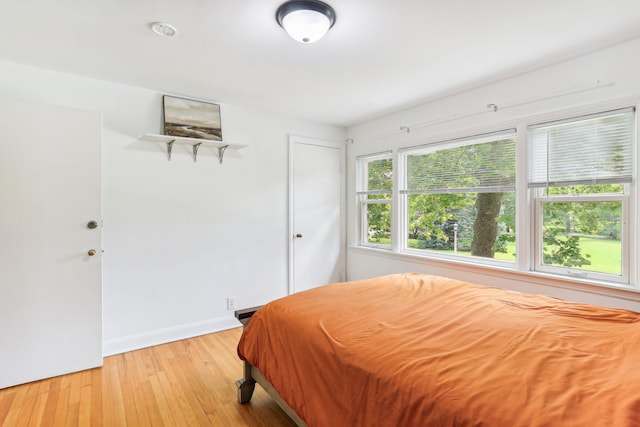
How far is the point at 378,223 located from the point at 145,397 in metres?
2.95

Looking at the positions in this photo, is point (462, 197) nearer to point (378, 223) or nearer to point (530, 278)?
point (530, 278)

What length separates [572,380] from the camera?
3.48 feet

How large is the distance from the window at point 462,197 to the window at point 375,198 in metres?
0.26

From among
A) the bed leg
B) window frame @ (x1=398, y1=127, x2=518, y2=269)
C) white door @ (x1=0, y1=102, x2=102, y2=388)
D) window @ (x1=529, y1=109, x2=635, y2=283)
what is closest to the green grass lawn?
window @ (x1=529, y1=109, x2=635, y2=283)

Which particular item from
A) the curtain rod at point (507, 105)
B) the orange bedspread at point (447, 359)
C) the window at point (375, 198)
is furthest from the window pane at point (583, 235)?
the window at point (375, 198)

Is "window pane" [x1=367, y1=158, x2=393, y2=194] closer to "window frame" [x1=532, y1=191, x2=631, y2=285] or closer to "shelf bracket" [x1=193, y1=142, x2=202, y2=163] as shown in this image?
"window frame" [x1=532, y1=191, x2=631, y2=285]

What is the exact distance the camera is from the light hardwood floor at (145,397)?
74.6 inches

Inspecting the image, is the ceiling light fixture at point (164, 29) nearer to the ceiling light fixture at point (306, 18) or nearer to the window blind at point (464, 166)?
the ceiling light fixture at point (306, 18)

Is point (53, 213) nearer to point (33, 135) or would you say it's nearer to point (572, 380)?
point (33, 135)

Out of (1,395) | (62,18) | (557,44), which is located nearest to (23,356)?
(1,395)

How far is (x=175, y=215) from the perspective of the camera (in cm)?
308

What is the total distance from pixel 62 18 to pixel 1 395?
2.47m

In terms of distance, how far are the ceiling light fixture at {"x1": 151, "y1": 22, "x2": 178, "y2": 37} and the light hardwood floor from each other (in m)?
2.36

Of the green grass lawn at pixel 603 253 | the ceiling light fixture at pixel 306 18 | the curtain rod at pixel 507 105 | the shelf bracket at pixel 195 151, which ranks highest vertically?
the ceiling light fixture at pixel 306 18
